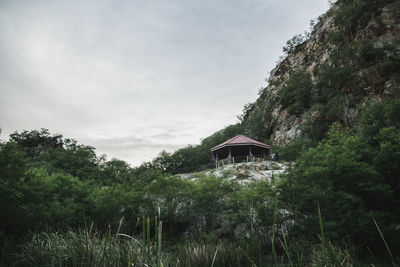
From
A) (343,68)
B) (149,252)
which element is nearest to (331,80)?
(343,68)

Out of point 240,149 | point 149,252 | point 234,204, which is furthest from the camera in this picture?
point 240,149

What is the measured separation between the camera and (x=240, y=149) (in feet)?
98.6

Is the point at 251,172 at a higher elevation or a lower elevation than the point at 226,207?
higher

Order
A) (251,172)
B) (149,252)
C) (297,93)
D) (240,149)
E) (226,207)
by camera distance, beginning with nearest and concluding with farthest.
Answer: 1. (149,252)
2. (226,207)
3. (251,172)
4. (240,149)
5. (297,93)

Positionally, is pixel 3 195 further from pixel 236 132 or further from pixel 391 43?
pixel 236 132

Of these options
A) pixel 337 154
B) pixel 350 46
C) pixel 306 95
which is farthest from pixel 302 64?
pixel 337 154

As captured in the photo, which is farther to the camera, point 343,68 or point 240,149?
point 240,149

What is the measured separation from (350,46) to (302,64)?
39.8 ft

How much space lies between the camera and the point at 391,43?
80.9 ft

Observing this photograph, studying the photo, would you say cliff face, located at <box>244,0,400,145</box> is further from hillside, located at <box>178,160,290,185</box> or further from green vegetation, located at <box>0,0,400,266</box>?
hillside, located at <box>178,160,290,185</box>

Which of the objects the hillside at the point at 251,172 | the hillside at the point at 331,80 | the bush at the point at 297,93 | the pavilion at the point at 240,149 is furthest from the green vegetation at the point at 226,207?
the bush at the point at 297,93

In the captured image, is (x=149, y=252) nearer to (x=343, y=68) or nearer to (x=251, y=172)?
(x=251, y=172)

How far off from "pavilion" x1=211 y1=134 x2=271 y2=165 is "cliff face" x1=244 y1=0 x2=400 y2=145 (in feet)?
18.1

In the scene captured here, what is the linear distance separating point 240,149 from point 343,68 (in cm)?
1512
